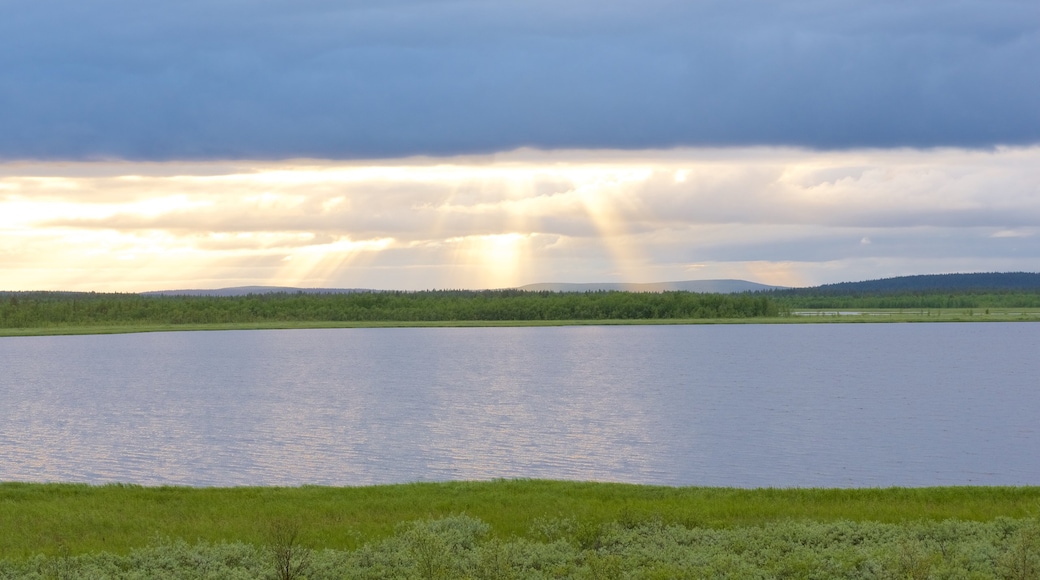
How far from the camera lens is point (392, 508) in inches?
637

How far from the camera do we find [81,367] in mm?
59312

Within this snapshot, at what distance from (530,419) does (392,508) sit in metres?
16.1

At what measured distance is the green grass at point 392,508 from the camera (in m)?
14.3

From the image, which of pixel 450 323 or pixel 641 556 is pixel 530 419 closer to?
pixel 641 556

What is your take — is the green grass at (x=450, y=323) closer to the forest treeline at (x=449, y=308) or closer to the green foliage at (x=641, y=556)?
the forest treeline at (x=449, y=308)

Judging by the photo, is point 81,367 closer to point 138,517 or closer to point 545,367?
point 545,367

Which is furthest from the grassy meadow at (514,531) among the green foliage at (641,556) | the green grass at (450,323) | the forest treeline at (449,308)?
the forest treeline at (449,308)

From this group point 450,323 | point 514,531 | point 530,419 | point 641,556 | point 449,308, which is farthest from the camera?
point 449,308

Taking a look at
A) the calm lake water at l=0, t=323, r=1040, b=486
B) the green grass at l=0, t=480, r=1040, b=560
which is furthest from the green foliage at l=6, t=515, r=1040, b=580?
the calm lake water at l=0, t=323, r=1040, b=486

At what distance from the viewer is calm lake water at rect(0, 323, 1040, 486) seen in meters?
22.9

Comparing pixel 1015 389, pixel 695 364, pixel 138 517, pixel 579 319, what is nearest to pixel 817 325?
pixel 579 319

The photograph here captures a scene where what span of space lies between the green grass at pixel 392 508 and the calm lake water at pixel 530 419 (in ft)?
12.0

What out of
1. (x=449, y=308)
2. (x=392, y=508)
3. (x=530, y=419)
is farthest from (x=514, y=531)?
(x=449, y=308)

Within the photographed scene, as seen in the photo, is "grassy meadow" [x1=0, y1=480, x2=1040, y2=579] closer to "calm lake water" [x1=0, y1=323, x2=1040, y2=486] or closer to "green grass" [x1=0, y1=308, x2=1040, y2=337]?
"calm lake water" [x1=0, y1=323, x2=1040, y2=486]
